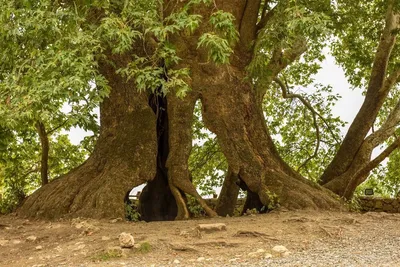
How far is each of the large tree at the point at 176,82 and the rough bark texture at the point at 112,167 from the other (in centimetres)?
2

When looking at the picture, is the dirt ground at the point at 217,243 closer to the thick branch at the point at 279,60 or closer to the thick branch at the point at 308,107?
the thick branch at the point at 279,60

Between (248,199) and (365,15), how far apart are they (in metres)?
4.22

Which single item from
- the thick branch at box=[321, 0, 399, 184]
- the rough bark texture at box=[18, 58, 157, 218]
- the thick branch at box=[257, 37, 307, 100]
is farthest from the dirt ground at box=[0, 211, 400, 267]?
the thick branch at box=[321, 0, 399, 184]

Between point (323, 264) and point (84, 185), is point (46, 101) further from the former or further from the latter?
point (323, 264)

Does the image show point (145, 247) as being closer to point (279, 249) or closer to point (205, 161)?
point (279, 249)

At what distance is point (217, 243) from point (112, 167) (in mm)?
3302

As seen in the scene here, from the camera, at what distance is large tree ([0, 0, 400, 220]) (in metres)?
6.57

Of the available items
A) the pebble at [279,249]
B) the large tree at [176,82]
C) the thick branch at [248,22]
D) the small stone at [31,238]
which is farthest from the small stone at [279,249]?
the thick branch at [248,22]

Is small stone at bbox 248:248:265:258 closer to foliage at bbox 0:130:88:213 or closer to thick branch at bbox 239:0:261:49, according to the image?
thick branch at bbox 239:0:261:49

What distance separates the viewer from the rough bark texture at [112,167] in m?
8.71

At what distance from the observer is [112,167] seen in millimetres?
9109

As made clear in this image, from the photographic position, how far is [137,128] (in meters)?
9.41

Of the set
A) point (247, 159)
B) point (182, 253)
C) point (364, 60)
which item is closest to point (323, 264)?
point (182, 253)

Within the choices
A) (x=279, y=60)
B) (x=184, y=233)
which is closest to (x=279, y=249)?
(x=184, y=233)
